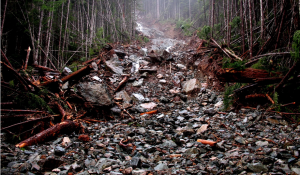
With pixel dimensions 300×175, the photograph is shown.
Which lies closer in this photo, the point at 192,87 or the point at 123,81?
the point at 192,87

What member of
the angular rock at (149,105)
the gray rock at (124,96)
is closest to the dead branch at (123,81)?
the gray rock at (124,96)

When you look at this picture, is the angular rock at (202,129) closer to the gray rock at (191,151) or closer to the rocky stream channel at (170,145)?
the rocky stream channel at (170,145)

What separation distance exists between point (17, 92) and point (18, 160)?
129 centimetres

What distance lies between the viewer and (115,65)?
22.3 ft

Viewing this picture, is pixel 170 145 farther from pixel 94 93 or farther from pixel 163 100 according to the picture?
pixel 163 100

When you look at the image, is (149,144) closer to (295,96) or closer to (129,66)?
(295,96)

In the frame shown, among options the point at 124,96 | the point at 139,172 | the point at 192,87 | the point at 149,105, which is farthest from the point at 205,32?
the point at 139,172

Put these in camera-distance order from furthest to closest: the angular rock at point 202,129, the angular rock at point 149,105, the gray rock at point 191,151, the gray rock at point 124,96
Answer: the gray rock at point 124,96
the angular rock at point 149,105
the angular rock at point 202,129
the gray rock at point 191,151

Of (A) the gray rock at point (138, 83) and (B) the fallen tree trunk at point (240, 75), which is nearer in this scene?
(B) the fallen tree trunk at point (240, 75)

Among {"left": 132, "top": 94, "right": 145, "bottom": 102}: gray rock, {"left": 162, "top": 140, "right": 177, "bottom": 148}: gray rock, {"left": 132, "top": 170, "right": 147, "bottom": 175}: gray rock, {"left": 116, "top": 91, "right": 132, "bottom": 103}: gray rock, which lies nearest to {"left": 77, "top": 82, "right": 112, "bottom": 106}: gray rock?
{"left": 116, "top": 91, "right": 132, "bottom": 103}: gray rock

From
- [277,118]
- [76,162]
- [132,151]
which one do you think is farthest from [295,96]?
[76,162]

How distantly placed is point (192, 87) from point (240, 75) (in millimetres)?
2929

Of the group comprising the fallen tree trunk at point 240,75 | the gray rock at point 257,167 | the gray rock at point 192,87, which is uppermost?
the fallen tree trunk at point 240,75

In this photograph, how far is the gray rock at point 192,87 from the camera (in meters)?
5.37
